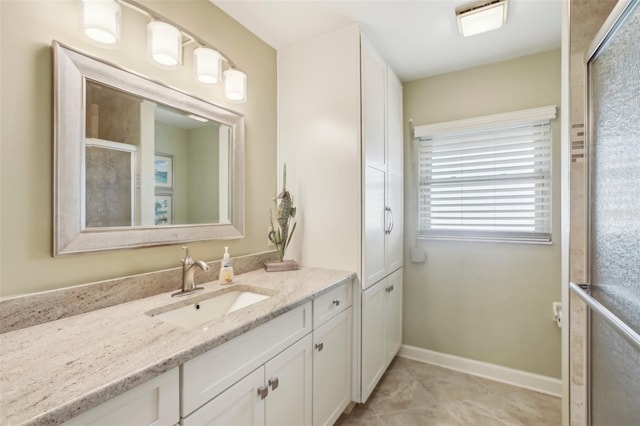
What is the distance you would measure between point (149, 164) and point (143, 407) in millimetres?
969

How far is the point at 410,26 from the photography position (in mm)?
1830

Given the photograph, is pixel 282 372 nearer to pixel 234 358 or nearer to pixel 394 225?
pixel 234 358

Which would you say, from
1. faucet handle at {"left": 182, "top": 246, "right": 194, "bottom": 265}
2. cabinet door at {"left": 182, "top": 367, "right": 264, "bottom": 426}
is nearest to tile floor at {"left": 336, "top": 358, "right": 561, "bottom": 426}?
cabinet door at {"left": 182, "top": 367, "right": 264, "bottom": 426}

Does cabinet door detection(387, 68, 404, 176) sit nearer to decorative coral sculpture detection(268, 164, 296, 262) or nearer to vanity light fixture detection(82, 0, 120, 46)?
decorative coral sculpture detection(268, 164, 296, 262)

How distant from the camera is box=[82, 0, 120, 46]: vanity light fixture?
1066mm

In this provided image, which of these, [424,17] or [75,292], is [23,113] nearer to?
[75,292]

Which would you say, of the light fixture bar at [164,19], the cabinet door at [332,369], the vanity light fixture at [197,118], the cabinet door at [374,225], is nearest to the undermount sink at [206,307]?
the cabinet door at [332,369]

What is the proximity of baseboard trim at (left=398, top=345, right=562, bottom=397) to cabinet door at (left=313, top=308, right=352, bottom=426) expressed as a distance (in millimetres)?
996

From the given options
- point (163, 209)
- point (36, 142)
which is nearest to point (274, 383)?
point (163, 209)

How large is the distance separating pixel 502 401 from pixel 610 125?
186 centimetres

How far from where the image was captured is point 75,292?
1059mm

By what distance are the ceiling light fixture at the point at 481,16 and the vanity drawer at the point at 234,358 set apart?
1.84m

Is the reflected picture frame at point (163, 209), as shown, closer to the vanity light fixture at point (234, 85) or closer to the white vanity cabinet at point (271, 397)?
the vanity light fixture at point (234, 85)

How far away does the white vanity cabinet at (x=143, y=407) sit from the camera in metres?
0.65
